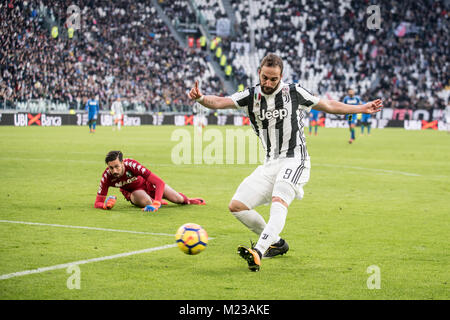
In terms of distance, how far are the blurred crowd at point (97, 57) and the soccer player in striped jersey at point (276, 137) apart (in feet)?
118

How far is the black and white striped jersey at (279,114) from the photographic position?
696 cm

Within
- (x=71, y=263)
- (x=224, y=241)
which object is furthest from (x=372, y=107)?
(x=71, y=263)

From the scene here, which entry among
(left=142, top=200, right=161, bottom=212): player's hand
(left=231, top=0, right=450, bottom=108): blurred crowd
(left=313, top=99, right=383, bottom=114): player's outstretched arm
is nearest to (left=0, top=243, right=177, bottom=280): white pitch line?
(left=313, top=99, right=383, bottom=114): player's outstretched arm

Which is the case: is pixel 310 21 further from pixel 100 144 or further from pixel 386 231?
pixel 386 231

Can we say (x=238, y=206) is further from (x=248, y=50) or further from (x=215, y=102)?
(x=248, y=50)

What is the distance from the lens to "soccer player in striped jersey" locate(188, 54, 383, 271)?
6809 millimetres

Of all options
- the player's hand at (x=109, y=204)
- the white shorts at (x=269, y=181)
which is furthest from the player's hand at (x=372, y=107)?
the player's hand at (x=109, y=204)

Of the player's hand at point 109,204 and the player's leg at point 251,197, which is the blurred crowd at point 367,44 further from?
the player's leg at point 251,197

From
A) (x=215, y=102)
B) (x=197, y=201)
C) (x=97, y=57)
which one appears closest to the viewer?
(x=215, y=102)

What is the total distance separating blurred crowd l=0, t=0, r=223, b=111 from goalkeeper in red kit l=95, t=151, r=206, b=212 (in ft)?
106

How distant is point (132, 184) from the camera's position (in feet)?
33.6

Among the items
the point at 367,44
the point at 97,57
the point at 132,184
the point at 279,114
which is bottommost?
the point at 132,184

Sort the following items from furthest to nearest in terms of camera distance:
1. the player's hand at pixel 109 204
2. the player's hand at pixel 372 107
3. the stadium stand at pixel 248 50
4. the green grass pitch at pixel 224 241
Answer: the stadium stand at pixel 248 50 < the player's hand at pixel 109 204 < the player's hand at pixel 372 107 < the green grass pitch at pixel 224 241

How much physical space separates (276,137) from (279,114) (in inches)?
10.8
